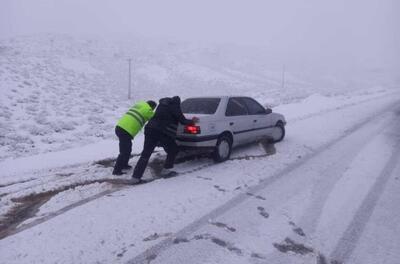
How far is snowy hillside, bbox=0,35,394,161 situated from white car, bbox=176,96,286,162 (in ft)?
16.7

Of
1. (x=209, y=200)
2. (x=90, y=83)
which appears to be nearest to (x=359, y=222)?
(x=209, y=200)

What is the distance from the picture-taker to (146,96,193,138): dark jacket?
664cm

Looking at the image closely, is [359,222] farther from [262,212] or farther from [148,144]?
[148,144]

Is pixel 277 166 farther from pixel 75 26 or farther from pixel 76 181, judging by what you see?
pixel 75 26

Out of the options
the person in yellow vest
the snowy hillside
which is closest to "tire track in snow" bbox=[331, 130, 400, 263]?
the person in yellow vest

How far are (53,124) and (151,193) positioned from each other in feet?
31.0

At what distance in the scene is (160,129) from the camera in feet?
21.7

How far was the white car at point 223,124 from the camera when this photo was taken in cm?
737

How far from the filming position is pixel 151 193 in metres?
5.98

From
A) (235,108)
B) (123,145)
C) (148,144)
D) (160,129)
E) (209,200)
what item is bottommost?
(209,200)

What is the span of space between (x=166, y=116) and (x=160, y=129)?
0.93ft

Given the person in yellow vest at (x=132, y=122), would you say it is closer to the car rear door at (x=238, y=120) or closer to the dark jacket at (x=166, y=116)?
the dark jacket at (x=166, y=116)

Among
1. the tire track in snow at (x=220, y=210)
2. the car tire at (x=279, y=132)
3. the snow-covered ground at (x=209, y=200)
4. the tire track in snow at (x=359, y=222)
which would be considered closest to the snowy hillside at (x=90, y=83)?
the snow-covered ground at (x=209, y=200)

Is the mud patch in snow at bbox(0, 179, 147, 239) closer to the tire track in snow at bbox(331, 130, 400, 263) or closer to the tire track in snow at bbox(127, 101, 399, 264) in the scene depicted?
the tire track in snow at bbox(127, 101, 399, 264)
